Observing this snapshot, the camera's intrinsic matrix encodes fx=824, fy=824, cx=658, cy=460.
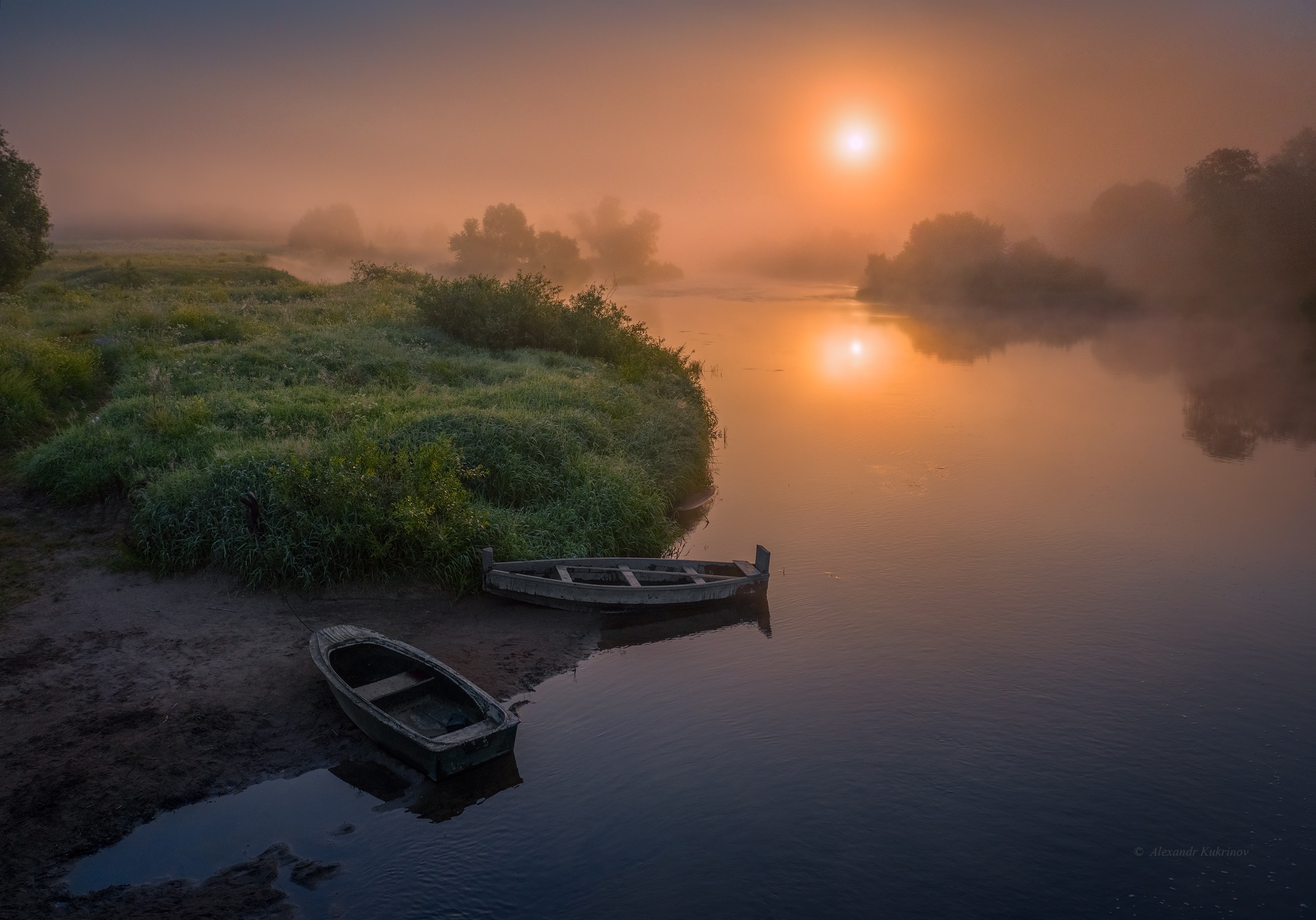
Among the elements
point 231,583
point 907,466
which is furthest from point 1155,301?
point 231,583

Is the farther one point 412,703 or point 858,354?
point 858,354

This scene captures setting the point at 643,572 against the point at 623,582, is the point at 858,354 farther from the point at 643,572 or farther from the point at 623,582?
the point at 623,582

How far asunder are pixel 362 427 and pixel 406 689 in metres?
7.78

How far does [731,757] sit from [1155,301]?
6763cm

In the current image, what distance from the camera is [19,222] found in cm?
3569

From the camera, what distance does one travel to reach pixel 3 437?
16750 millimetres

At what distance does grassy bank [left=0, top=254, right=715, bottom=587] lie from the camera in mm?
12922

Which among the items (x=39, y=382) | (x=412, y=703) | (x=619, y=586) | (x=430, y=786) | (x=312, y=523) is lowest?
(x=430, y=786)

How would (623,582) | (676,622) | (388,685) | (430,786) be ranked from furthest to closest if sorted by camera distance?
(623,582) → (676,622) → (388,685) → (430,786)

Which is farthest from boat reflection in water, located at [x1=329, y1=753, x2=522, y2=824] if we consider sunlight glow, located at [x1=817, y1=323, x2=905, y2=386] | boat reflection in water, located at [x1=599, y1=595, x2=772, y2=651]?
sunlight glow, located at [x1=817, y1=323, x2=905, y2=386]

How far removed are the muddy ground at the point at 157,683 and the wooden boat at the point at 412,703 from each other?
45cm

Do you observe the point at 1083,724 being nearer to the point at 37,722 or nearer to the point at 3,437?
the point at 37,722

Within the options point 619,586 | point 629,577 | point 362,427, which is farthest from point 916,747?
point 362,427

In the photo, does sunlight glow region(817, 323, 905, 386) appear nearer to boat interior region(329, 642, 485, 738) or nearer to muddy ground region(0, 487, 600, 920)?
muddy ground region(0, 487, 600, 920)
